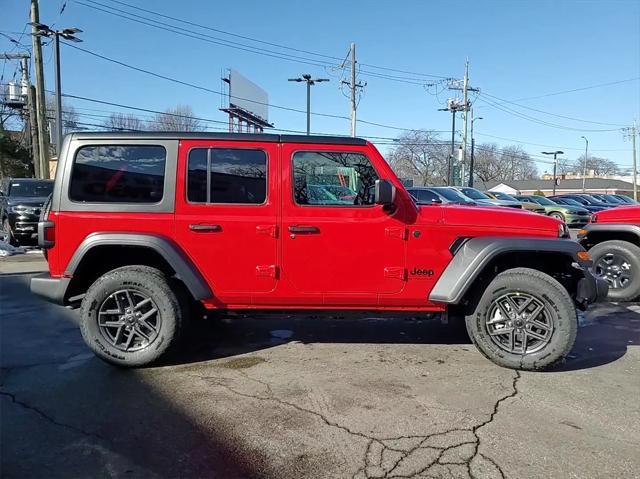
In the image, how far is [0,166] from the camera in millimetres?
39656

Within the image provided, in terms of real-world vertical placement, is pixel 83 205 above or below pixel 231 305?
above

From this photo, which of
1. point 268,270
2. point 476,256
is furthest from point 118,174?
point 476,256

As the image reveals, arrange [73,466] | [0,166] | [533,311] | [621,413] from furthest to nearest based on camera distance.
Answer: [0,166], [533,311], [621,413], [73,466]

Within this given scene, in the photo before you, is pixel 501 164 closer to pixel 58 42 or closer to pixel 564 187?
pixel 564 187

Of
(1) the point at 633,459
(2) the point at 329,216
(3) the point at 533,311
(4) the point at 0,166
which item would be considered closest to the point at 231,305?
(2) the point at 329,216

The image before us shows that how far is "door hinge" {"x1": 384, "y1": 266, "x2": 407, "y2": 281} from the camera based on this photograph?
4215 mm

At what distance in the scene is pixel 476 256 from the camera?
412cm

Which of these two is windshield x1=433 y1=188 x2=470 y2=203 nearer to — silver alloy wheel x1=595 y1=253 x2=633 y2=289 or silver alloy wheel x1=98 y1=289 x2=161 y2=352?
silver alloy wheel x1=595 y1=253 x2=633 y2=289

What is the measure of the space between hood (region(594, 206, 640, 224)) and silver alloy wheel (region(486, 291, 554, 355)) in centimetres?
374

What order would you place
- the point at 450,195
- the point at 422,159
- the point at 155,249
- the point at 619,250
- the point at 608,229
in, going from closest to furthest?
the point at 155,249 < the point at 619,250 < the point at 608,229 < the point at 450,195 < the point at 422,159

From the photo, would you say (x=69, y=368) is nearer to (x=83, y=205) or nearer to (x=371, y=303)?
(x=83, y=205)

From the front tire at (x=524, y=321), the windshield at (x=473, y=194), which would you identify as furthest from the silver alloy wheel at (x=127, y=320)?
the windshield at (x=473, y=194)

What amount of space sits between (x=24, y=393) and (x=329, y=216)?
2.77 m

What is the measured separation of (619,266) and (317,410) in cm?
557
